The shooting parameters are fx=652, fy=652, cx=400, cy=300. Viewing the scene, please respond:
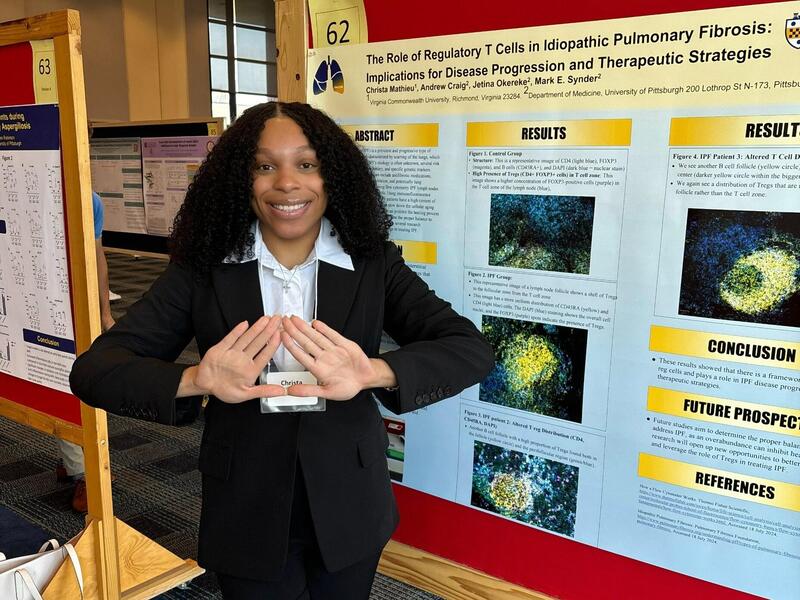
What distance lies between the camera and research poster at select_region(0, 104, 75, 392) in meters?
1.80

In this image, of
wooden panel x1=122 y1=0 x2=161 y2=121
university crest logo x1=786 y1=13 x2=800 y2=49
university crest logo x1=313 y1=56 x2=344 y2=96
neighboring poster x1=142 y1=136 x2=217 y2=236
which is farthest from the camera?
wooden panel x1=122 y1=0 x2=161 y2=121

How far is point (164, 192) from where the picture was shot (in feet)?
19.8

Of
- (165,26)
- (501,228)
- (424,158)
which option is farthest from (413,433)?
(165,26)

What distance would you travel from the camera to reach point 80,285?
1.75 m

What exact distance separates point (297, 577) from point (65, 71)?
Result: 4.47ft

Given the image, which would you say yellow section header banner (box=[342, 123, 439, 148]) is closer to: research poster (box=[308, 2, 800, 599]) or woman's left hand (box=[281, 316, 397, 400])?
research poster (box=[308, 2, 800, 599])

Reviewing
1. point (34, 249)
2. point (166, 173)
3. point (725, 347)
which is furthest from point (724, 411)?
point (166, 173)

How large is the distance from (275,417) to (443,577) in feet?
3.81

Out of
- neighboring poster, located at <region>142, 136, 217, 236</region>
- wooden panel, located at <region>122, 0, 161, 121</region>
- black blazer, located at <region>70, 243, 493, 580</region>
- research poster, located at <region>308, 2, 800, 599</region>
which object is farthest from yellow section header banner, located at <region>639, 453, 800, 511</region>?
wooden panel, located at <region>122, 0, 161, 121</region>

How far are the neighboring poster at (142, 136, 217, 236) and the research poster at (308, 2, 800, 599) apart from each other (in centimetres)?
396

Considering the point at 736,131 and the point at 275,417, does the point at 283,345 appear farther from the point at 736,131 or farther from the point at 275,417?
the point at 736,131

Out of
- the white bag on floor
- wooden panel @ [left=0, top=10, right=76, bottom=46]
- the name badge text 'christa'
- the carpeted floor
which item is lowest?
the carpeted floor

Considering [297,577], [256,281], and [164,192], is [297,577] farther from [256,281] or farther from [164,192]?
[164,192]

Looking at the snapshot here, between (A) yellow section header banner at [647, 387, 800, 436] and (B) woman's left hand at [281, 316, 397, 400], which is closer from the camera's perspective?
(B) woman's left hand at [281, 316, 397, 400]
